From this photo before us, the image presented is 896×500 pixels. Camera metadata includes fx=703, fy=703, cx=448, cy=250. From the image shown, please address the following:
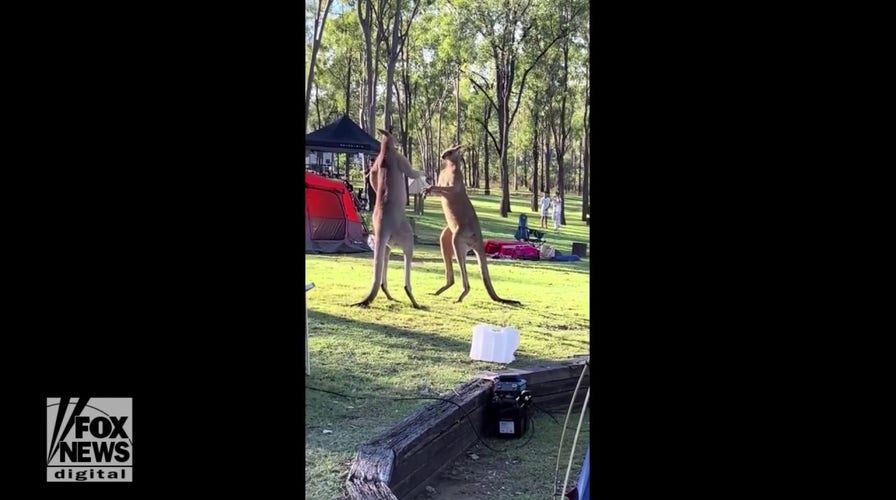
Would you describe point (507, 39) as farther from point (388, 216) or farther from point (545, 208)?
point (545, 208)

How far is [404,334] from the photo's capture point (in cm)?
505

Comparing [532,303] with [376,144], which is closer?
[376,144]

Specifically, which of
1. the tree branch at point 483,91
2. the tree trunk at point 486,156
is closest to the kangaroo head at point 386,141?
the tree branch at point 483,91

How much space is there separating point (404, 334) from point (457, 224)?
1.09 m

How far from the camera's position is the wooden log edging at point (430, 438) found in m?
2.61

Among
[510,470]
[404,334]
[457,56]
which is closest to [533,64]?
[457,56]

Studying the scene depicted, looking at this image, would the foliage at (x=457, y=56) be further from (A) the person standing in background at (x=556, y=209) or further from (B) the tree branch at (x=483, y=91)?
(A) the person standing in background at (x=556, y=209)

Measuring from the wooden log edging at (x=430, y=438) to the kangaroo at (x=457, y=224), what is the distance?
1669 millimetres
